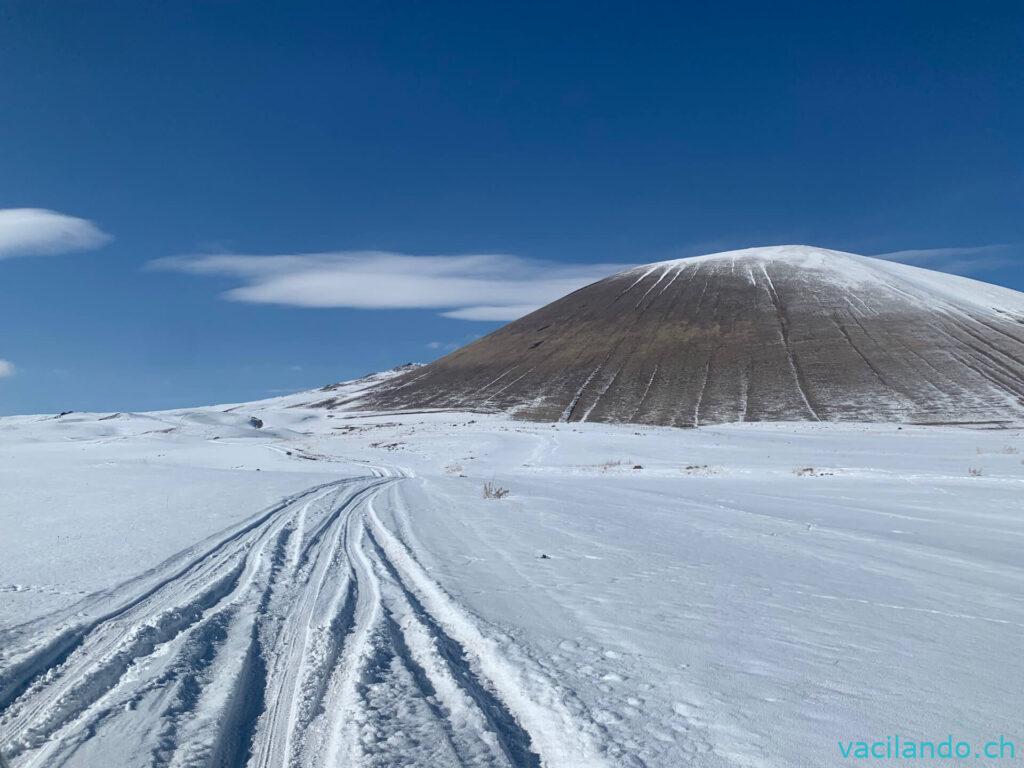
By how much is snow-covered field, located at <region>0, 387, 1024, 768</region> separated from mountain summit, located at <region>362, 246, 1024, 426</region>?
1892 inches

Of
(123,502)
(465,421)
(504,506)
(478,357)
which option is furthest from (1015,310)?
(123,502)

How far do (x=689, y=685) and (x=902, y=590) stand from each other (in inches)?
151

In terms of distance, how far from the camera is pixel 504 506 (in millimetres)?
14062

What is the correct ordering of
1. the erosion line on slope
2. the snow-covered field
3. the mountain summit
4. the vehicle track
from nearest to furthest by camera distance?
the vehicle track → the snow-covered field → the mountain summit → the erosion line on slope

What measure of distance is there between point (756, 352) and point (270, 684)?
74473 millimetres

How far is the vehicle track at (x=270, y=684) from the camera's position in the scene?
3.32 m

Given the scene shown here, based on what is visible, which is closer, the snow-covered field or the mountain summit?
the snow-covered field

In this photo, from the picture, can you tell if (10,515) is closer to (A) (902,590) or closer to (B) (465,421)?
(A) (902,590)

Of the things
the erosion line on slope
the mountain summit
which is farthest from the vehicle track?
the erosion line on slope

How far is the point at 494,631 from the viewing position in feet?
16.9

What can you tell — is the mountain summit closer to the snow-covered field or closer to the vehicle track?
the snow-covered field

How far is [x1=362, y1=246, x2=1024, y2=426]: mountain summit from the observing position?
59.9 meters

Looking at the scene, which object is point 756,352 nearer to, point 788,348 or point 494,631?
point 788,348

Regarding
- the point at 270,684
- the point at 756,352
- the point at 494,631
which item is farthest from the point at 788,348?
the point at 270,684
